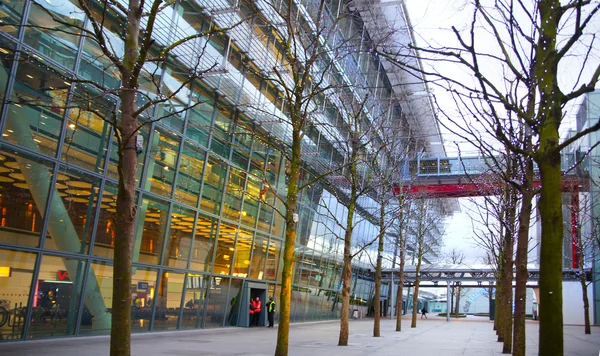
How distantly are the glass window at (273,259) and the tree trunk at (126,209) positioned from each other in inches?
748

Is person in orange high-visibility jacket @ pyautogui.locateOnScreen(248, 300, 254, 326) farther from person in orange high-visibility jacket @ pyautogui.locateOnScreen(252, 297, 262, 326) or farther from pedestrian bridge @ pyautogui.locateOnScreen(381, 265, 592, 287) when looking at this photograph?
pedestrian bridge @ pyautogui.locateOnScreen(381, 265, 592, 287)

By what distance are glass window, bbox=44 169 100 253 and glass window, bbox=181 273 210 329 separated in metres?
5.55

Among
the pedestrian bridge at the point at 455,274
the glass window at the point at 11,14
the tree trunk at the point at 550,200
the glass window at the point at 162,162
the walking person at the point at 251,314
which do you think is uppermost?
the glass window at the point at 11,14

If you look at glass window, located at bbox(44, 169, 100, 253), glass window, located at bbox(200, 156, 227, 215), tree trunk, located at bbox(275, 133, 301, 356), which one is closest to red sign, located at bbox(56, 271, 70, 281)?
glass window, located at bbox(44, 169, 100, 253)

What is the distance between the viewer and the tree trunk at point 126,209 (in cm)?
580

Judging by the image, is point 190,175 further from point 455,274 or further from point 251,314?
point 455,274

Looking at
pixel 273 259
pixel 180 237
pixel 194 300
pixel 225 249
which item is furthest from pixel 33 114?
pixel 273 259

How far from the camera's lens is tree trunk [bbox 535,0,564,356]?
15.4 feet

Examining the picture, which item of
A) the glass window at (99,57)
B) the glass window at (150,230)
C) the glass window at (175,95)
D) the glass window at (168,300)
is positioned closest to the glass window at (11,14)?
the glass window at (99,57)

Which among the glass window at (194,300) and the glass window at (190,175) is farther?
the glass window at (194,300)

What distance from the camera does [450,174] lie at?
4159 centimetres

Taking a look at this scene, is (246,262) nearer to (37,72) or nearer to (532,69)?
(37,72)

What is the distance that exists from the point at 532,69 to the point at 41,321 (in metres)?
12.2

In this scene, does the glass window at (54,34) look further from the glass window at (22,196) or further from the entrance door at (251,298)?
the entrance door at (251,298)
